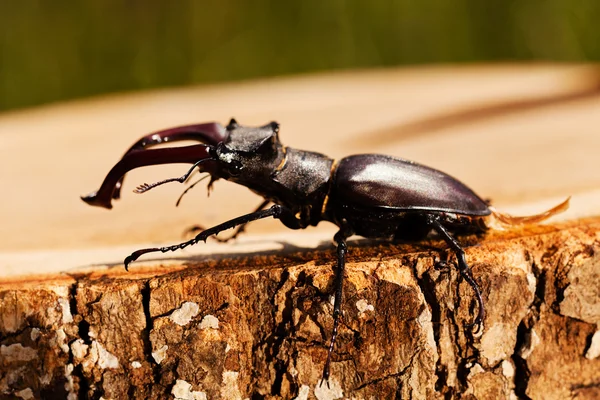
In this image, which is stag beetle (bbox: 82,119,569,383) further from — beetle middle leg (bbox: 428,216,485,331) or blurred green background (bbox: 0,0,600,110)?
blurred green background (bbox: 0,0,600,110)

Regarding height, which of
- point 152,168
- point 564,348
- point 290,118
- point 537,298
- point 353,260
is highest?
point 290,118

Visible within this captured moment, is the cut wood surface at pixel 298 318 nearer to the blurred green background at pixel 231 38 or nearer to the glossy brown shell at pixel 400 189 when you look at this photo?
the glossy brown shell at pixel 400 189

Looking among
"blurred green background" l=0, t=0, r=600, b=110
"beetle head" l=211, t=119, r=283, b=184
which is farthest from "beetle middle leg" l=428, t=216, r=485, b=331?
"blurred green background" l=0, t=0, r=600, b=110

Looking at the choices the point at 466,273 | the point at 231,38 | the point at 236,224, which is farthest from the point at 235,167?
the point at 231,38

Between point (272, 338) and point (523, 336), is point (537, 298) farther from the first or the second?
point (272, 338)

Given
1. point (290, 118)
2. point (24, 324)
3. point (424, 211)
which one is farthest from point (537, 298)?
point (290, 118)

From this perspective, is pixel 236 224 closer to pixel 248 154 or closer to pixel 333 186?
pixel 248 154
